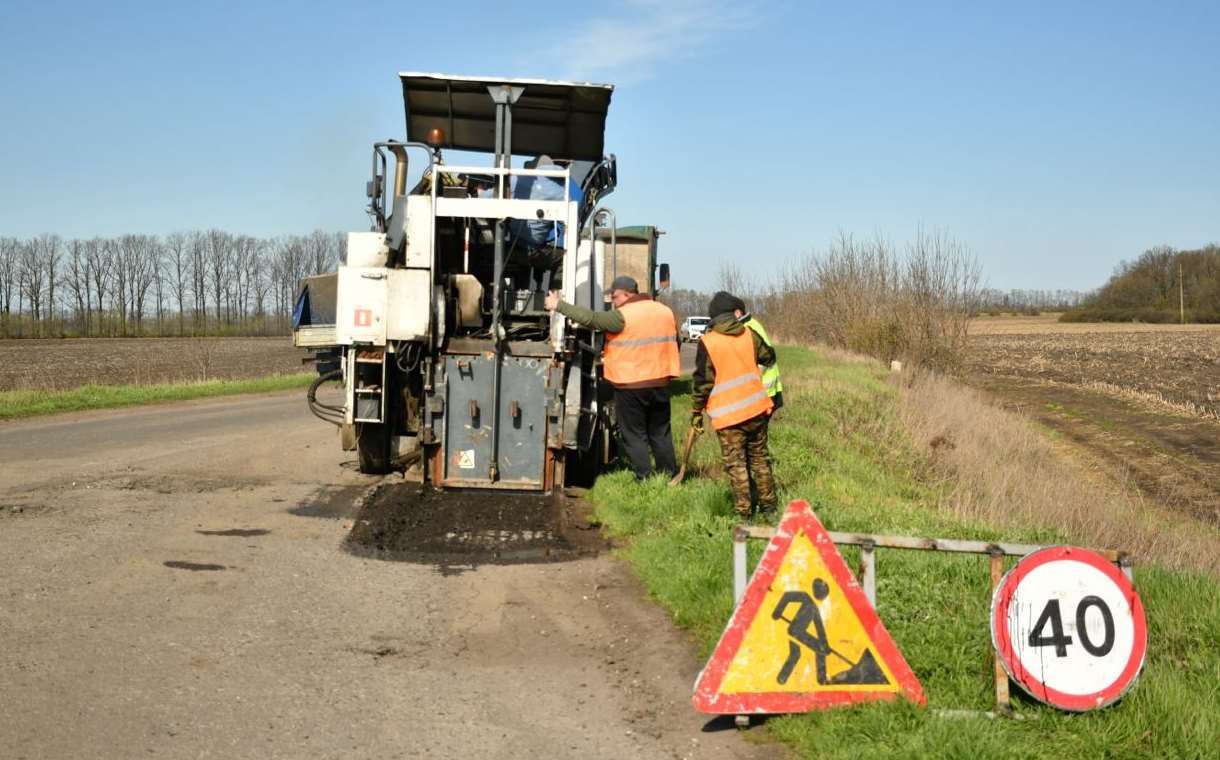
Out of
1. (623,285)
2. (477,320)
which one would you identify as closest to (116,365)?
(477,320)

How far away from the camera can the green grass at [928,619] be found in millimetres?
4340

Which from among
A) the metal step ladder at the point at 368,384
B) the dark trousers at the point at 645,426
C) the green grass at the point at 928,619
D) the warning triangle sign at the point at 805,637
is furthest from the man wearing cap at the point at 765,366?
the warning triangle sign at the point at 805,637

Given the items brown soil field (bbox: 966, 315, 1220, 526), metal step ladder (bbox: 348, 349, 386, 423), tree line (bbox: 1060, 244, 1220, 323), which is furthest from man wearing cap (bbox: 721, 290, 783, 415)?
tree line (bbox: 1060, 244, 1220, 323)

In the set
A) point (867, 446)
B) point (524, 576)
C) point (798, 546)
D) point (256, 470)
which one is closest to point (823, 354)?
point (867, 446)

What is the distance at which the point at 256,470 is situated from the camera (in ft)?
37.3

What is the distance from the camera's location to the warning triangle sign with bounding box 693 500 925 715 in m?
4.61

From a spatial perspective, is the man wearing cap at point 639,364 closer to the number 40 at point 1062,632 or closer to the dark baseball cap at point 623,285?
the dark baseball cap at point 623,285

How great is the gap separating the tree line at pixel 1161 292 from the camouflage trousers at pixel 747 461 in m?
89.1

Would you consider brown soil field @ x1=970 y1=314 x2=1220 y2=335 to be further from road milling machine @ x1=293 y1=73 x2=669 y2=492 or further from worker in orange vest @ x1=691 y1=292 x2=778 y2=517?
worker in orange vest @ x1=691 y1=292 x2=778 y2=517

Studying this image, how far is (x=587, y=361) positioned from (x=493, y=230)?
55.0 inches

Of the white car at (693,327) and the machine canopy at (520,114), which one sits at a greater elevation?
the machine canopy at (520,114)

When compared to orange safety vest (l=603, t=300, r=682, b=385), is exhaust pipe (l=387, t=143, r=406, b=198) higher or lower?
higher

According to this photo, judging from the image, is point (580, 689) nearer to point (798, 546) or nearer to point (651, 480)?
point (798, 546)

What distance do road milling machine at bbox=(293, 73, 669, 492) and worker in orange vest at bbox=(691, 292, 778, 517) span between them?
6.36ft
